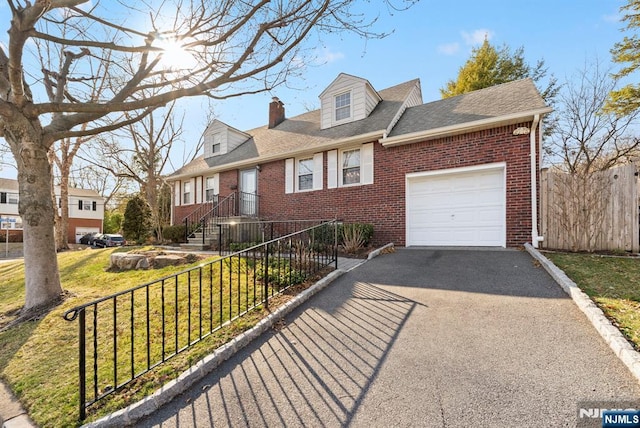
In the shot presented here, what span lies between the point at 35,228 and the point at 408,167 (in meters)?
8.84

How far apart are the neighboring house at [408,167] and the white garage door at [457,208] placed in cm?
3

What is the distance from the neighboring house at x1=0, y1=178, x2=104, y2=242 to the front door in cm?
2967

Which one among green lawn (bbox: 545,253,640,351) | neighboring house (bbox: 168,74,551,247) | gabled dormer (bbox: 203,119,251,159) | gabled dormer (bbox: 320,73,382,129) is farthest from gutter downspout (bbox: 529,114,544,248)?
gabled dormer (bbox: 203,119,251,159)

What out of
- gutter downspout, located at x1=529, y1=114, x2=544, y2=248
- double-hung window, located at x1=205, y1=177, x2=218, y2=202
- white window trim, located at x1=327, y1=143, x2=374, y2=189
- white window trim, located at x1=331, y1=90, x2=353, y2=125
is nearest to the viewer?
gutter downspout, located at x1=529, y1=114, x2=544, y2=248

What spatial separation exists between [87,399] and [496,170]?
9.12 metres

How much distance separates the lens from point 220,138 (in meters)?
15.9

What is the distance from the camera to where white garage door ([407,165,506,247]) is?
25.9ft

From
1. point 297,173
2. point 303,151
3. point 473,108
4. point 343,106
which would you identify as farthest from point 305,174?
point 473,108

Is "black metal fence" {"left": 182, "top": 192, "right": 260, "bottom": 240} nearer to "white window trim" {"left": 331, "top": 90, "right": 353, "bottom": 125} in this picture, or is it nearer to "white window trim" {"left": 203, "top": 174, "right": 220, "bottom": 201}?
"white window trim" {"left": 203, "top": 174, "right": 220, "bottom": 201}

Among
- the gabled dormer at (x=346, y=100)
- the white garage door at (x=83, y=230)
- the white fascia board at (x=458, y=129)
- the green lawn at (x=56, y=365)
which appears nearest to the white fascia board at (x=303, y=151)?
the white fascia board at (x=458, y=129)

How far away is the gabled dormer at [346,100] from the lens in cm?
1108

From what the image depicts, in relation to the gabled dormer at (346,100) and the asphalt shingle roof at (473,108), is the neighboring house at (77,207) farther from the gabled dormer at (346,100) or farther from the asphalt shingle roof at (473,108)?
the asphalt shingle roof at (473,108)

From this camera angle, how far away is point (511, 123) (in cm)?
766

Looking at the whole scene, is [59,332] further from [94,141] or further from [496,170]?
[94,141]
